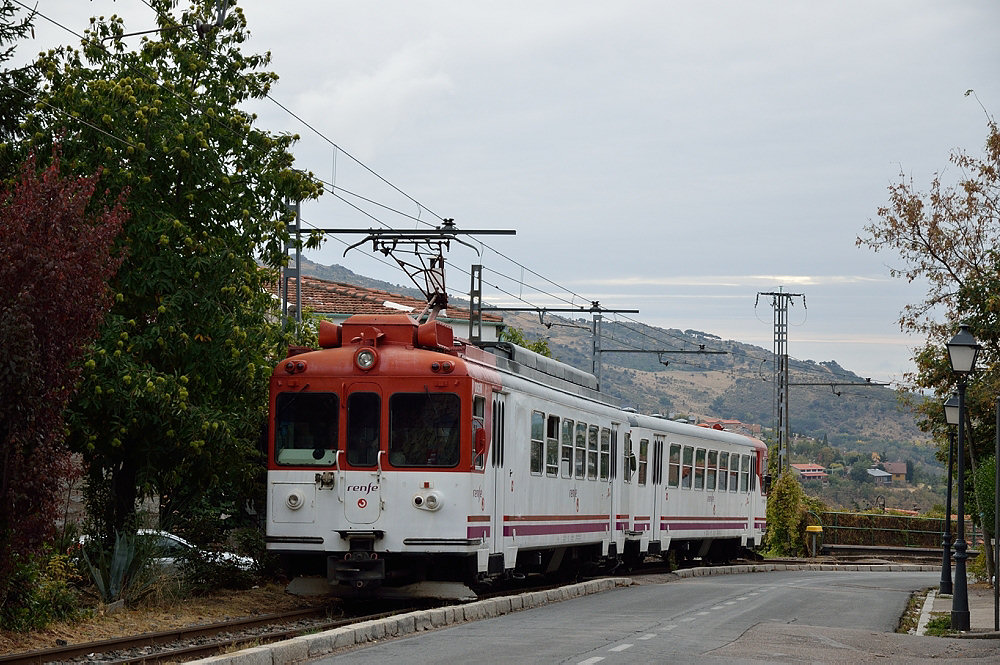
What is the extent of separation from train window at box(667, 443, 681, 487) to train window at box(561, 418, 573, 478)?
813cm

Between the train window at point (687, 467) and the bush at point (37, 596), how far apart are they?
18.5m

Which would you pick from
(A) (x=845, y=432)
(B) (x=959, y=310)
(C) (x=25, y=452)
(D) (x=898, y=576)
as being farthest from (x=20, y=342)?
(A) (x=845, y=432)

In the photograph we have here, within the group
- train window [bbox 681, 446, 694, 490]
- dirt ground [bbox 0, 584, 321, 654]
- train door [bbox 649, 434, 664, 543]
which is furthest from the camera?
train window [bbox 681, 446, 694, 490]

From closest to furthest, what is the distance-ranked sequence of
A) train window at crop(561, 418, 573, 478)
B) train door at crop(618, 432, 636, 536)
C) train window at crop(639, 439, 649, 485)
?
train window at crop(561, 418, 573, 478) < train door at crop(618, 432, 636, 536) < train window at crop(639, 439, 649, 485)

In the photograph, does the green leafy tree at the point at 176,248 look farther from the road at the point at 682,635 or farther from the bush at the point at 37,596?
the road at the point at 682,635

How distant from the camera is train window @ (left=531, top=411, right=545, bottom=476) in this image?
65.6 ft

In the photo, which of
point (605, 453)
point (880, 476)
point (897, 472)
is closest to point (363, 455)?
point (605, 453)

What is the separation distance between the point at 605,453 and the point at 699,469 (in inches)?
335

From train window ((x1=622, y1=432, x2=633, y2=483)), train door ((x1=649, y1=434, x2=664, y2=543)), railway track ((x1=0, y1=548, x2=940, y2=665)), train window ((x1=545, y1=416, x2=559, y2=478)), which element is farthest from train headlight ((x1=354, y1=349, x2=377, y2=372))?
train door ((x1=649, y1=434, x2=664, y2=543))

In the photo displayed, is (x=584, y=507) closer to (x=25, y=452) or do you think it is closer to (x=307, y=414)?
(x=307, y=414)

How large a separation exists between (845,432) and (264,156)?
155612 millimetres

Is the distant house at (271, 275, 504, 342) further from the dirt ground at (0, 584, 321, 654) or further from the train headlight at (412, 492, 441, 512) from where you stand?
the train headlight at (412, 492, 441, 512)

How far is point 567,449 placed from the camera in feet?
71.5

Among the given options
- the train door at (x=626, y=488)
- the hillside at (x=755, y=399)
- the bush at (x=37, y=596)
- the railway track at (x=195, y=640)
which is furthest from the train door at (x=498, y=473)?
the hillside at (x=755, y=399)
